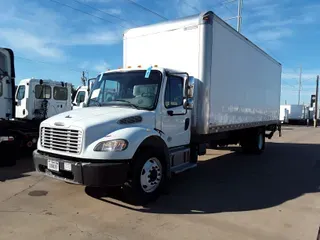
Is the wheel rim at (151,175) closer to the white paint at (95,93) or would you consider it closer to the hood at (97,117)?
the hood at (97,117)

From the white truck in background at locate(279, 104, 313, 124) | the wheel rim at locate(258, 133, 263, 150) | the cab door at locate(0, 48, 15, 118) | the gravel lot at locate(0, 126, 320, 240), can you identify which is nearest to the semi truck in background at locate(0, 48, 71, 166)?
the cab door at locate(0, 48, 15, 118)

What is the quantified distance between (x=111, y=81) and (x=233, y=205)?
3422 millimetres

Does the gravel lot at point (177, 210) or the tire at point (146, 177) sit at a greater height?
the tire at point (146, 177)

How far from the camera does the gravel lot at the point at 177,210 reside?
425 centimetres

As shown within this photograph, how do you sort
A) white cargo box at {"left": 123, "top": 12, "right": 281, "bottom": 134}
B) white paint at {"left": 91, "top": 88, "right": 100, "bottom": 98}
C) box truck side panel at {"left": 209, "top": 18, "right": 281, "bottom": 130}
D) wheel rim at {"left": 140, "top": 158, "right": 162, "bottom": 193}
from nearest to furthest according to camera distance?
wheel rim at {"left": 140, "top": 158, "right": 162, "bottom": 193}
white paint at {"left": 91, "top": 88, "right": 100, "bottom": 98}
white cargo box at {"left": 123, "top": 12, "right": 281, "bottom": 134}
box truck side panel at {"left": 209, "top": 18, "right": 281, "bottom": 130}

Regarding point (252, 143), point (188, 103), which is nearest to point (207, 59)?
point (188, 103)

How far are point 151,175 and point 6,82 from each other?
5.58m

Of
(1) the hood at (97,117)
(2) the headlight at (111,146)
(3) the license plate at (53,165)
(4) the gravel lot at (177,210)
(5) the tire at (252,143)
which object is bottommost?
(4) the gravel lot at (177,210)

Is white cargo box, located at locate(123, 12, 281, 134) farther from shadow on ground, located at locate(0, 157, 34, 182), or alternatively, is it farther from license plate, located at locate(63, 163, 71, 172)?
shadow on ground, located at locate(0, 157, 34, 182)

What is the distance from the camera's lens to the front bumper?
15.2 ft

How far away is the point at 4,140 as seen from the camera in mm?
8141

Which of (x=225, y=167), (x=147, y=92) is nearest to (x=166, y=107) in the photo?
(x=147, y=92)

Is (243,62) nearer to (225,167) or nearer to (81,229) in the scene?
(225,167)

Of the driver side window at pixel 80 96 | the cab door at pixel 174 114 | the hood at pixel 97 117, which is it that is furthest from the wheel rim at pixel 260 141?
the driver side window at pixel 80 96
